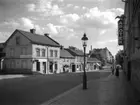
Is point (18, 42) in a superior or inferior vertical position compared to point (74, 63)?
superior

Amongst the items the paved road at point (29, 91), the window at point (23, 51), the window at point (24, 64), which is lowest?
the paved road at point (29, 91)

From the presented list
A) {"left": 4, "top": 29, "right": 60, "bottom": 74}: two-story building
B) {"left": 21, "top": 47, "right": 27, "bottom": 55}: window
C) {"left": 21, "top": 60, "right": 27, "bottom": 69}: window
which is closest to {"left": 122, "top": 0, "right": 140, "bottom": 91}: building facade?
{"left": 4, "top": 29, "right": 60, "bottom": 74}: two-story building

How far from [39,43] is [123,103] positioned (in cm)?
2880

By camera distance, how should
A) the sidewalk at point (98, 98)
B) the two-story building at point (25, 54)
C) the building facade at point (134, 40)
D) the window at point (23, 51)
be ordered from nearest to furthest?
the sidewalk at point (98, 98) → the building facade at point (134, 40) → the two-story building at point (25, 54) → the window at point (23, 51)

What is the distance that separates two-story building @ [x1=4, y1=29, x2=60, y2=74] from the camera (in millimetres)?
33156

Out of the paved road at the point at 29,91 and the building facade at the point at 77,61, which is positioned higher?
the building facade at the point at 77,61

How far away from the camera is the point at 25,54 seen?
33.7 m

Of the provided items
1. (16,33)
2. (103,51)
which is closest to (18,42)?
(16,33)

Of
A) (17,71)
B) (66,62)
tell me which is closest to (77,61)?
(66,62)

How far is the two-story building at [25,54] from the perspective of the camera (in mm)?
33156

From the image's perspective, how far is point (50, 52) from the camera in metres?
38.8

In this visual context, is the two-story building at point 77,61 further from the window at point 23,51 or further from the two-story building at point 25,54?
the window at point 23,51

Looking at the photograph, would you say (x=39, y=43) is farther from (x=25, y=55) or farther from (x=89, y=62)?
(x=89, y=62)

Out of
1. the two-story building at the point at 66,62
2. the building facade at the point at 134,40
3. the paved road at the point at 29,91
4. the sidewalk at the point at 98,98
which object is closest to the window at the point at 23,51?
the two-story building at the point at 66,62
